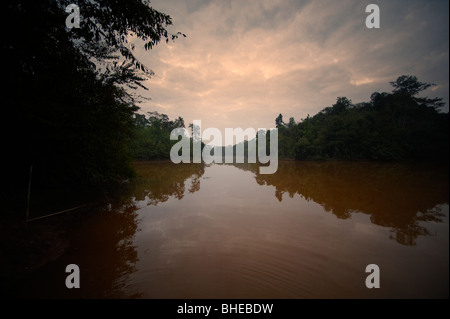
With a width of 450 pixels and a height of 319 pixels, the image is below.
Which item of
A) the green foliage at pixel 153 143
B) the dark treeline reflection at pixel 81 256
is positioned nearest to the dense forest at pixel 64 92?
the dark treeline reflection at pixel 81 256

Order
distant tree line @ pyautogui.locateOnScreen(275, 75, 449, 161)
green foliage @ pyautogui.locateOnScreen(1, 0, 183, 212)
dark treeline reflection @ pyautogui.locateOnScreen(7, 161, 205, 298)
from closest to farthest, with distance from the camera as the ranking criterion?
dark treeline reflection @ pyautogui.locateOnScreen(7, 161, 205, 298) → green foliage @ pyautogui.locateOnScreen(1, 0, 183, 212) → distant tree line @ pyautogui.locateOnScreen(275, 75, 449, 161)

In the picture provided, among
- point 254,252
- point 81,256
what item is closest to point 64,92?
point 81,256

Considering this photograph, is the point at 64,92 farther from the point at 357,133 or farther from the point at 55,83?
the point at 357,133

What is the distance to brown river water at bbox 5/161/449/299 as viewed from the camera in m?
3.30

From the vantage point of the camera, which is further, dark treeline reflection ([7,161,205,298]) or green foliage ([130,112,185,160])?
green foliage ([130,112,185,160])

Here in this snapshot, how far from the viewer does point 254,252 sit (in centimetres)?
462

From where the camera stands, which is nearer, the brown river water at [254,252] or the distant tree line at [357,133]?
the brown river water at [254,252]

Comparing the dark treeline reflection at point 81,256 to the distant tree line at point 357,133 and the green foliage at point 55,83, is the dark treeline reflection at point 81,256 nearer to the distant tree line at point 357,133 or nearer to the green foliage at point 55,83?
the green foliage at point 55,83

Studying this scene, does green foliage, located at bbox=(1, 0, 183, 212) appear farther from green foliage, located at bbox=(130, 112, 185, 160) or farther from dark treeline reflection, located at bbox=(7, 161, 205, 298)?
green foliage, located at bbox=(130, 112, 185, 160)

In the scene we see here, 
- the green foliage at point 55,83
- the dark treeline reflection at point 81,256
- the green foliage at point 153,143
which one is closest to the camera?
the dark treeline reflection at point 81,256

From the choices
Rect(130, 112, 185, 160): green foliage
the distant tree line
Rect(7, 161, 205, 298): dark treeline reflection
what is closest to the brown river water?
Rect(7, 161, 205, 298): dark treeline reflection

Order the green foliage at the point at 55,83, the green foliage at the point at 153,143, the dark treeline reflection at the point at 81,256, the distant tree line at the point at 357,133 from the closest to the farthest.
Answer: the dark treeline reflection at the point at 81,256 → the green foliage at the point at 55,83 → the distant tree line at the point at 357,133 → the green foliage at the point at 153,143

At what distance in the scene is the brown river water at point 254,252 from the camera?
3297 mm
